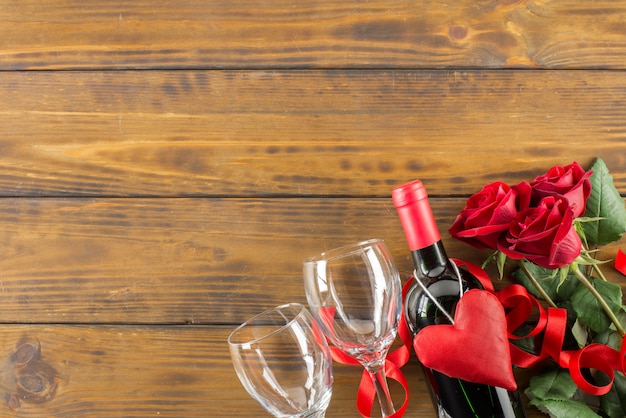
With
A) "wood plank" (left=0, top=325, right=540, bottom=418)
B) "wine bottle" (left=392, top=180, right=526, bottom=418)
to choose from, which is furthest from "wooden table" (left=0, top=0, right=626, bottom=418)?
"wine bottle" (left=392, top=180, right=526, bottom=418)

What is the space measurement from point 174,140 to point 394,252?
1.14 feet

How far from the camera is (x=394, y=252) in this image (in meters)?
0.78

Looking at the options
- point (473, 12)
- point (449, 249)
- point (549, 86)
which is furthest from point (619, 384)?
point (473, 12)

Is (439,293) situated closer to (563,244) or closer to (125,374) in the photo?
(563,244)

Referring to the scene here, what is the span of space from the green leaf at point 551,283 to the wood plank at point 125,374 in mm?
261

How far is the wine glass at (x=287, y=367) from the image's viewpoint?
62cm

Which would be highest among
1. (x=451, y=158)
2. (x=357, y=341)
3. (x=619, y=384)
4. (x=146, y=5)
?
(x=146, y=5)

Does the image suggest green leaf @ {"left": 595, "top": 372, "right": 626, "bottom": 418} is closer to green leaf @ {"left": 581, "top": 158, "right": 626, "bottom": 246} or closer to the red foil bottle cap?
green leaf @ {"left": 581, "top": 158, "right": 626, "bottom": 246}

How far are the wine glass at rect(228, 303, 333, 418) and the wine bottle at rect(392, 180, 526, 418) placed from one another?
13 centimetres

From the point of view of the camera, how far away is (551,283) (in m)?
0.74

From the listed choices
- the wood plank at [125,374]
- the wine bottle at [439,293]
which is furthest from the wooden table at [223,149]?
the wine bottle at [439,293]

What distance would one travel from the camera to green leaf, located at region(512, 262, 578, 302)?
2.40 ft

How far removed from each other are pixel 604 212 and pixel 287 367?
449 millimetres

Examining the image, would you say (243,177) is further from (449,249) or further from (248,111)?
(449,249)
